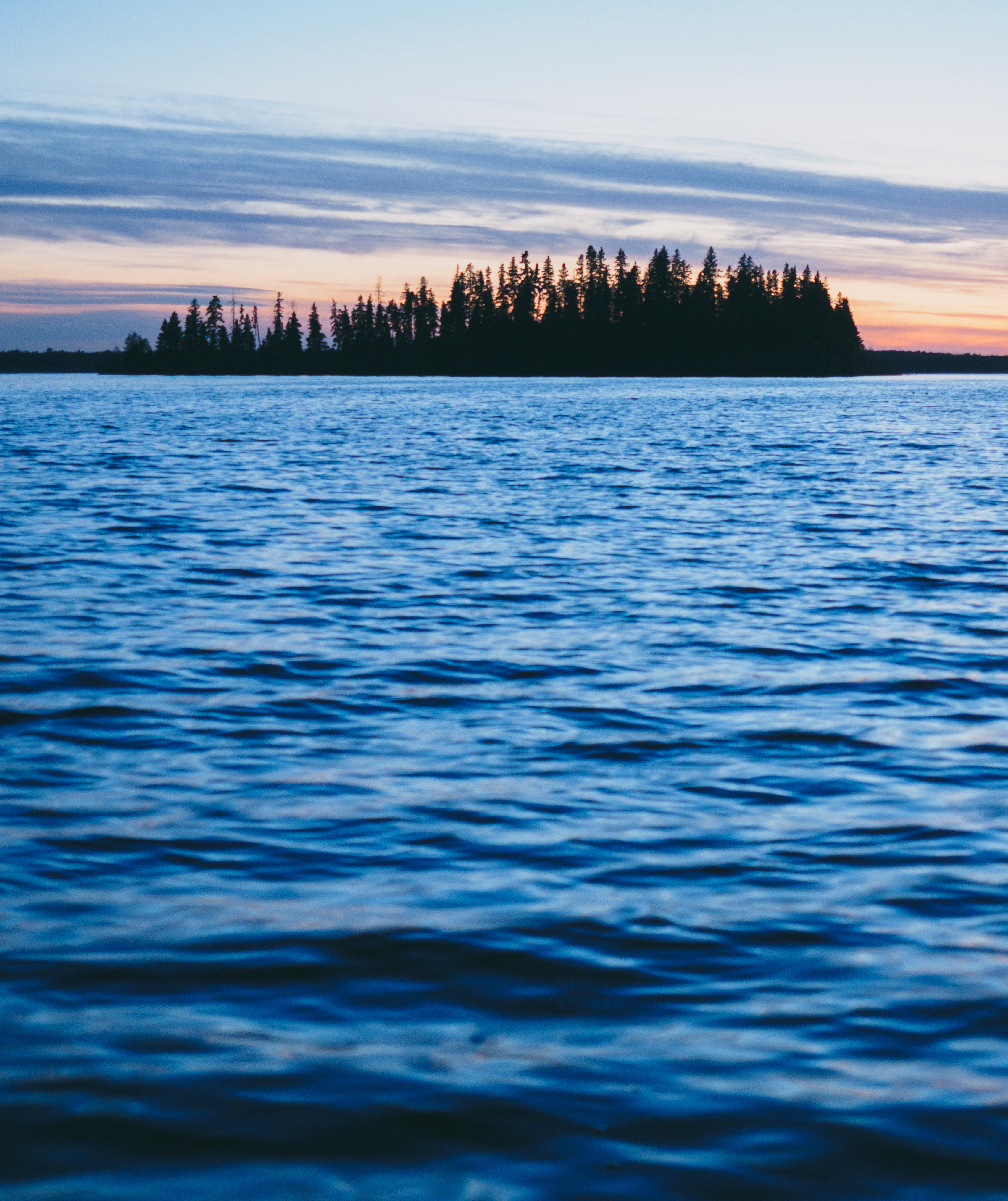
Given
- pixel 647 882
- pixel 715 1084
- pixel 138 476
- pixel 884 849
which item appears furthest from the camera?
pixel 138 476

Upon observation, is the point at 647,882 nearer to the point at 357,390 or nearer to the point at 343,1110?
the point at 343,1110

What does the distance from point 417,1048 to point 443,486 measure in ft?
98.3

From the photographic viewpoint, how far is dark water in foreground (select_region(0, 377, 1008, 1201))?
15.6ft

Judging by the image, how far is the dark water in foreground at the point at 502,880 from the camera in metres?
4.76

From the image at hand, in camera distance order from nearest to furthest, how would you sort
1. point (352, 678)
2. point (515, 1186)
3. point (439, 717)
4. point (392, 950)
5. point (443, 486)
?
point (515, 1186)
point (392, 950)
point (439, 717)
point (352, 678)
point (443, 486)

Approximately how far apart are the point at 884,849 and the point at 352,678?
6069mm

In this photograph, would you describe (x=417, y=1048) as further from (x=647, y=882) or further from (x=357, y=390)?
(x=357, y=390)

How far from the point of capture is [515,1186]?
446 centimetres

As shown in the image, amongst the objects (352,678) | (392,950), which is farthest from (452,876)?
(352,678)

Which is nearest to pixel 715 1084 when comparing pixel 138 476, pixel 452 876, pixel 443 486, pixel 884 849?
pixel 452 876

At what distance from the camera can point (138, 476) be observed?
37750mm

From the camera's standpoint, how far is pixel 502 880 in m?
7.45

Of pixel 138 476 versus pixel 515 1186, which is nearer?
pixel 515 1186

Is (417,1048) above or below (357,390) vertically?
below
